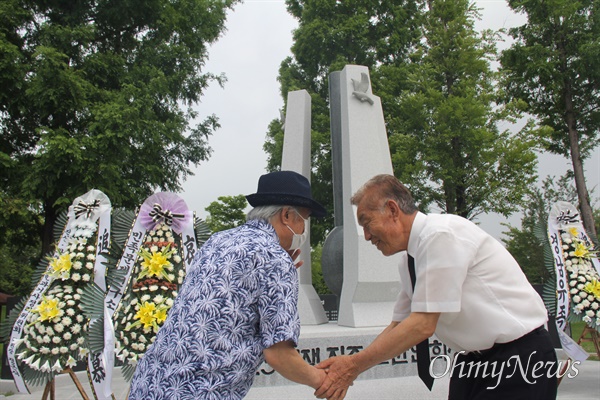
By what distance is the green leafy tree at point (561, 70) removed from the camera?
2229 cm

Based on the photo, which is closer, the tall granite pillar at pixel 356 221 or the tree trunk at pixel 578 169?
the tall granite pillar at pixel 356 221

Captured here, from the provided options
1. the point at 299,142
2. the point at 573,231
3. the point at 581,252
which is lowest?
the point at 581,252

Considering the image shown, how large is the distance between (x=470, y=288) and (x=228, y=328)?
1098 millimetres

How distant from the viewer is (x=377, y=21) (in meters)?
27.2

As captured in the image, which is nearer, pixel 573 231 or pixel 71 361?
pixel 71 361

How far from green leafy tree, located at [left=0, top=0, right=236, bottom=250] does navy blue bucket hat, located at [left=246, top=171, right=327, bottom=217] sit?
15.7 metres

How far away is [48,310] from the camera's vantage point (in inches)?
197

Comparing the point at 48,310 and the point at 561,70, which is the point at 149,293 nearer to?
the point at 48,310

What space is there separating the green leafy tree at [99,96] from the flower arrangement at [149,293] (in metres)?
12.5

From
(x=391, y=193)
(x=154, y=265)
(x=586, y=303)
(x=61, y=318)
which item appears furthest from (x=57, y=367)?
(x=586, y=303)

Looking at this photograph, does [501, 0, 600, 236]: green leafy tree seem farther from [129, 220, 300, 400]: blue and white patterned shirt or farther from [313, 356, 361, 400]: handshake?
[129, 220, 300, 400]: blue and white patterned shirt

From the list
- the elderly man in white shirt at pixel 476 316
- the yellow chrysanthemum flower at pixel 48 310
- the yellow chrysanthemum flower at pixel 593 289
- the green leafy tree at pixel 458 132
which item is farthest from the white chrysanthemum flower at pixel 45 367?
the green leafy tree at pixel 458 132

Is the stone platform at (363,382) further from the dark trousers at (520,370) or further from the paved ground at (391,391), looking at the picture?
the dark trousers at (520,370)

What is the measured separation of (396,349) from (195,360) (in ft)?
3.03
